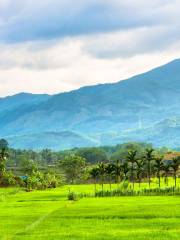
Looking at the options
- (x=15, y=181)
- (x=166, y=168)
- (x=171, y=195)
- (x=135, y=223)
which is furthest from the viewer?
(x=15, y=181)

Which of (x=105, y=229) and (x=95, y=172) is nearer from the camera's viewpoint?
(x=105, y=229)

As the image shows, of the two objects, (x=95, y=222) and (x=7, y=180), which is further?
(x=7, y=180)

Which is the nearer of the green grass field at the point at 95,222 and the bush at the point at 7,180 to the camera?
the green grass field at the point at 95,222

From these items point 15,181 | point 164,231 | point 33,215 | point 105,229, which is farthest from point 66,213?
point 15,181

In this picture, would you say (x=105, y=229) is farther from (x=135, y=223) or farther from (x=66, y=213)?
(x=66, y=213)

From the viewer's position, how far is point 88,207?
80250 mm

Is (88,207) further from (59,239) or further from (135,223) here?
(59,239)

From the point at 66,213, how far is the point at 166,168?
6593cm

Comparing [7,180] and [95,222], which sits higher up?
[7,180]

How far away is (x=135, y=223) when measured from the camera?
60.2 metres

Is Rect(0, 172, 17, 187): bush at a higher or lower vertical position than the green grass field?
higher

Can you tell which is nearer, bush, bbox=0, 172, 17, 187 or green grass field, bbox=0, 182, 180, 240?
green grass field, bbox=0, 182, 180, 240

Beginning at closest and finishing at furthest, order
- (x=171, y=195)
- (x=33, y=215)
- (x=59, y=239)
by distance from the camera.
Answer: (x=59, y=239)
(x=33, y=215)
(x=171, y=195)

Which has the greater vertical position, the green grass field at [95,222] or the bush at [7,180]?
the bush at [7,180]
